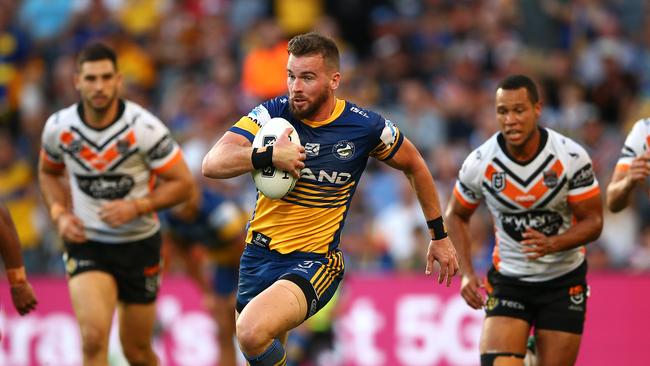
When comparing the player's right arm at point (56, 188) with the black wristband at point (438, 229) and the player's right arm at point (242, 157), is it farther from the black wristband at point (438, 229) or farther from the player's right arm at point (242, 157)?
the black wristband at point (438, 229)

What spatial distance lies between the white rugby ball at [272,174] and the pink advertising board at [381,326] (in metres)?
6.31

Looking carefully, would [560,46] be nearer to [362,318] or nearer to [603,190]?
[603,190]

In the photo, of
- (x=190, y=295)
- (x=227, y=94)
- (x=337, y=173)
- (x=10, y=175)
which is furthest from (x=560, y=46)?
(x=337, y=173)

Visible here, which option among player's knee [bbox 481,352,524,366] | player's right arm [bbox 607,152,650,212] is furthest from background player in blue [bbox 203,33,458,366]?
player's right arm [bbox 607,152,650,212]

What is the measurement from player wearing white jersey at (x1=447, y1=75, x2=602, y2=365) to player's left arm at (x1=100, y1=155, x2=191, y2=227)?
253cm

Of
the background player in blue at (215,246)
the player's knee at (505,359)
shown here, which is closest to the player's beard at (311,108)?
the player's knee at (505,359)

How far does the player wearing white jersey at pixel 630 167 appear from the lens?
8938 mm

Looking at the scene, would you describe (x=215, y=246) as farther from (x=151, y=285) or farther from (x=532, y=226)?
(x=532, y=226)

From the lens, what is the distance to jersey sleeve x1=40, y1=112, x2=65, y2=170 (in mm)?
10383

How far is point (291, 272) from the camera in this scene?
8.32 metres

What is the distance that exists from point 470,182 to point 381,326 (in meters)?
5.31

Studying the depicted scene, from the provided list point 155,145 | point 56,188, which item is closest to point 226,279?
point 56,188

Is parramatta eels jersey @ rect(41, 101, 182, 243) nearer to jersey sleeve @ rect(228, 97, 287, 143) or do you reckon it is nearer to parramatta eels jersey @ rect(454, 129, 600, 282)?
jersey sleeve @ rect(228, 97, 287, 143)

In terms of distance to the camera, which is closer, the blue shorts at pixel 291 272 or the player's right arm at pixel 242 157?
the player's right arm at pixel 242 157
